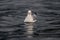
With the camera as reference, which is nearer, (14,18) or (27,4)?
(14,18)

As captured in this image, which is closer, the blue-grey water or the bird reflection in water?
the blue-grey water

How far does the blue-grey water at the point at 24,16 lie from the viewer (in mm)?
10762

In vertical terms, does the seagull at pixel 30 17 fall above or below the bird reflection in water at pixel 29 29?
above

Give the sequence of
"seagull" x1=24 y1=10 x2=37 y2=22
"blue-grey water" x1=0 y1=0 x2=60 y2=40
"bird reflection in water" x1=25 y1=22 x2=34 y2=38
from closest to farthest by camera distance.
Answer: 1. "blue-grey water" x1=0 y1=0 x2=60 y2=40
2. "bird reflection in water" x1=25 y1=22 x2=34 y2=38
3. "seagull" x1=24 y1=10 x2=37 y2=22

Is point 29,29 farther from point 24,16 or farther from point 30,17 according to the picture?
point 24,16

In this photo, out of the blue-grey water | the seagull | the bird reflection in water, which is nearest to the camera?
the blue-grey water

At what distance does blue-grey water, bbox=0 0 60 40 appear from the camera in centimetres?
1076

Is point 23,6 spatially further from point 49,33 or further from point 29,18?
point 49,33

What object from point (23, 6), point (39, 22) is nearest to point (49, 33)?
point (39, 22)

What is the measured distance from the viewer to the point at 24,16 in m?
12.1

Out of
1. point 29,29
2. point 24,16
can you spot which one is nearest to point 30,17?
point 24,16

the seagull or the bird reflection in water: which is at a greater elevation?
the seagull

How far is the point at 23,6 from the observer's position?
13.1 meters

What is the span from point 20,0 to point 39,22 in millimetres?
2866
